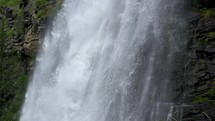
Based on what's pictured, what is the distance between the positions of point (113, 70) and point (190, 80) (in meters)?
3.72

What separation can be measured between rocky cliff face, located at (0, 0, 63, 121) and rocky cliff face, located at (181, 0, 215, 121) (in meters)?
11.2

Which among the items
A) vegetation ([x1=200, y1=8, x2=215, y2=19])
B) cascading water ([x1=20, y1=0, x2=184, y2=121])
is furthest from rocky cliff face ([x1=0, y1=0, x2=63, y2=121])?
vegetation ([x1=200, y1=8, x2=215, y2=19])

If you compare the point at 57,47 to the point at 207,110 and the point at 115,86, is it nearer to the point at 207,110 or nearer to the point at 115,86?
the point at 115,86

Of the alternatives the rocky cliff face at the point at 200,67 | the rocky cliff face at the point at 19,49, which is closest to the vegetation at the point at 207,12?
the rocky cliff face at the point at 200,67

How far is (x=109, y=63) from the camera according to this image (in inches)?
649

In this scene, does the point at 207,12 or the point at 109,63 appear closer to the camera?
the point at 207,12

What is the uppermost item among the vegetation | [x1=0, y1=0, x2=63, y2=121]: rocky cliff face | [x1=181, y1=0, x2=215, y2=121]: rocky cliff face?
the vegetation

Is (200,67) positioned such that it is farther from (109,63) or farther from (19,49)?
(19,49)

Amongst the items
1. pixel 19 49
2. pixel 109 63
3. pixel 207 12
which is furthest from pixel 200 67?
pixel 19 49

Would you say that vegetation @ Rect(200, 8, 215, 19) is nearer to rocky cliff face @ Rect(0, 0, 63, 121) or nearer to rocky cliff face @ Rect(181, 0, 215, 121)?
rocky cliff face @ Rect(181, 0, 215, 121)

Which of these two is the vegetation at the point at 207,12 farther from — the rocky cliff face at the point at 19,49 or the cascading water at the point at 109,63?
the rocky cliff face at the point at 19,49

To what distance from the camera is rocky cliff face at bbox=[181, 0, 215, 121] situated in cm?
1259

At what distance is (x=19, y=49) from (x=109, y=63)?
10.1 m

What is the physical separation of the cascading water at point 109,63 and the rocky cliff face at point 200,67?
0.54 meters
